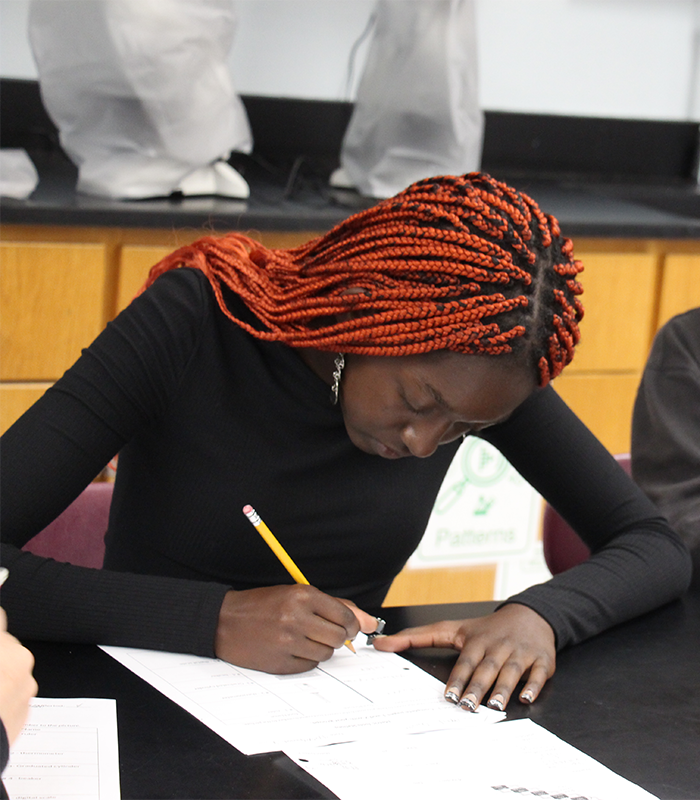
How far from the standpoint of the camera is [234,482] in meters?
1.30

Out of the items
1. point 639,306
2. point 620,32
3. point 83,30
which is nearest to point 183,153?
point 83,30

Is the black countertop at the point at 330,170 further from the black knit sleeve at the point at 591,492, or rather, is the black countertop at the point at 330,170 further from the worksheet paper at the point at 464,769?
the worksheet paper at the point at 464,769

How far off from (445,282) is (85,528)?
1.99 feet

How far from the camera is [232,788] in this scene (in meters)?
0.82

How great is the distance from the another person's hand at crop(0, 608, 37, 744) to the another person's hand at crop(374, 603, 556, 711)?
1.36 ft

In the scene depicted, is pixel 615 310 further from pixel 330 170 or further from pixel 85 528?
pixel 85 528

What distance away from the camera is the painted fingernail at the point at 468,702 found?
100cm

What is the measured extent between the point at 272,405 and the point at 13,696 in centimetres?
62

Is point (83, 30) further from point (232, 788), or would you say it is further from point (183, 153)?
point (232, 788)

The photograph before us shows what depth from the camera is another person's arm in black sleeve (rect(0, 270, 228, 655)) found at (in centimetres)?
105

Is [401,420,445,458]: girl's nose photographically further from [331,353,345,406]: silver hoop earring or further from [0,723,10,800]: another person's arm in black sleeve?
[0,723,10,800]: another person's arm in black sleeve

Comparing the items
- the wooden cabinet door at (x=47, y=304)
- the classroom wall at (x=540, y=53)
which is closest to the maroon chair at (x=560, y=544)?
the wooden cabinet door at (x=47, y=304)

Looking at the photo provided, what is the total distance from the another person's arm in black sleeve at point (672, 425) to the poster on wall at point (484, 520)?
904mm

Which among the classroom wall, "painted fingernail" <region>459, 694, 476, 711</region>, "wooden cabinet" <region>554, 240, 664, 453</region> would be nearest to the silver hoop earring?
"painted fingernail" <region>459, 694, 476, 711</region>
